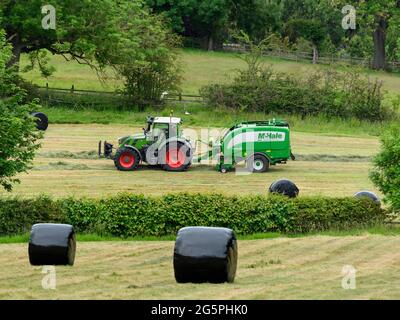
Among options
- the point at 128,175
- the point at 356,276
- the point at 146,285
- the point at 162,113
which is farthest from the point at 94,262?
the point at 162,113

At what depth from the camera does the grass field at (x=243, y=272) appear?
59.6 ft

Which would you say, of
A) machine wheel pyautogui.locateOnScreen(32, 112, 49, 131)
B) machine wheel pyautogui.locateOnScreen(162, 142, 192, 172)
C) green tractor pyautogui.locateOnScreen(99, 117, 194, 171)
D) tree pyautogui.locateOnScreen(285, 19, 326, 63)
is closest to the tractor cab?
→ green tractor pyautogui.locateOnScreen(99, 117, 194, 171)

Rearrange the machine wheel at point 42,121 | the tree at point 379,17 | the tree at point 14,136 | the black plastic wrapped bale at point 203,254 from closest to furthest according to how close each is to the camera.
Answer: the black plastic wrapped bale at point 203,254 → the tree at point 14,136 → the machine wheel at point 42,121 → the tree at point 379,17

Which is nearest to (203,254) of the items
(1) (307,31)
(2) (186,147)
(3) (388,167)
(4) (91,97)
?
(3) (388,167)

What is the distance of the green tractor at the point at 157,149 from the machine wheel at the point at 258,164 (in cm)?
219

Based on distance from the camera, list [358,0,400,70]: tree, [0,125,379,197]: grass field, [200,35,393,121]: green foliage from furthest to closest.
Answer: [358,0,400,70]: tree, [200,35,393,121]: green foliage, [0,125,379,197]: grass field

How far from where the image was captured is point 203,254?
18.1m

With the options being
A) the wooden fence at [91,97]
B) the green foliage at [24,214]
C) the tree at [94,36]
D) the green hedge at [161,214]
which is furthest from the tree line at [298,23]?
the green foliage at [24,214]

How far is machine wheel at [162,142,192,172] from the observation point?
37.4 meters

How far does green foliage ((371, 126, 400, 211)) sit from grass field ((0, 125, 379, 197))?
3952 millimetres

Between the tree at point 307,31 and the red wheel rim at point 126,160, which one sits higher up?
the tree at point 307,31

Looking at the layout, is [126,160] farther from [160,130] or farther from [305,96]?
[305,96]

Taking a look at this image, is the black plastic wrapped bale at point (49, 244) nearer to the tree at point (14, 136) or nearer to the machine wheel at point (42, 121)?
the tree at point (14, 136)

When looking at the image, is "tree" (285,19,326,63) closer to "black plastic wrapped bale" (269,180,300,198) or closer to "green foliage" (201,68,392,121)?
"green foliage" (201,68,392,121)
